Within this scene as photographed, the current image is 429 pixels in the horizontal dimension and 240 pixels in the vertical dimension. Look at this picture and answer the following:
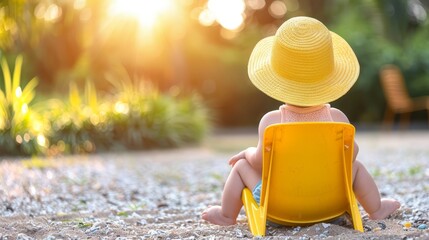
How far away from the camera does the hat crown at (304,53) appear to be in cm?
312

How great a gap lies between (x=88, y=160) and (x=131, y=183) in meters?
2.71

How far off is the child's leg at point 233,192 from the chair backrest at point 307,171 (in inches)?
6.0

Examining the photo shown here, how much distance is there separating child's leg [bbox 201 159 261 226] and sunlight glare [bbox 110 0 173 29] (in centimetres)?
1427

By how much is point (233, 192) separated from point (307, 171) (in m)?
0.44

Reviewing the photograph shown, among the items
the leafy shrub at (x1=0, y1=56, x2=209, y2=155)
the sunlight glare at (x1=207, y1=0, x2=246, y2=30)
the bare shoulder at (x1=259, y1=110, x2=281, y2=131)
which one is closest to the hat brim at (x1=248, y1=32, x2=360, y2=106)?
the bare shoulder at (x1=259, y1=110, x2=281, y2=131)

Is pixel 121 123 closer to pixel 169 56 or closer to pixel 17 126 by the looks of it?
pixel 17 126

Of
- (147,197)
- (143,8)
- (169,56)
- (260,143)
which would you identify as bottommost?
(147,197)

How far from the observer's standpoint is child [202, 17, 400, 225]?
10.2 ft

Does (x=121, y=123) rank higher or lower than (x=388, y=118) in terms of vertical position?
higher

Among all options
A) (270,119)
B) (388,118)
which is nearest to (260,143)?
(270,119)

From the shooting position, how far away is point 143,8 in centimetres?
1786

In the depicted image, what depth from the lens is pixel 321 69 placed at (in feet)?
10.3

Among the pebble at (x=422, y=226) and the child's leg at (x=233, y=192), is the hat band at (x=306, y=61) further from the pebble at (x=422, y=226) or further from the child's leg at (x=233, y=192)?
the pebble at (x=422, y=226)

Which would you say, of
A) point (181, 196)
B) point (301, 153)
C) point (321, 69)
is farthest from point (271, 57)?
point (181, 196)
